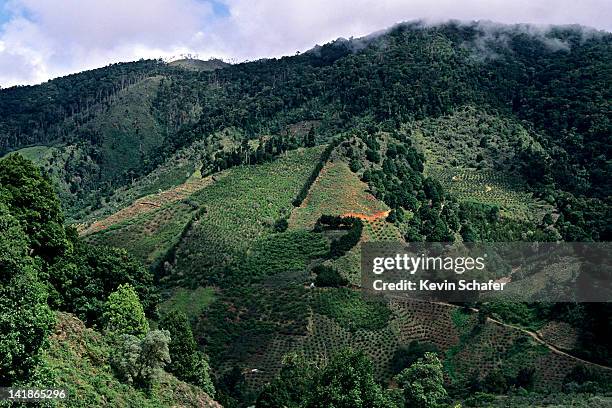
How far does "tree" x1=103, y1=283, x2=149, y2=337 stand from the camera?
31.9 m

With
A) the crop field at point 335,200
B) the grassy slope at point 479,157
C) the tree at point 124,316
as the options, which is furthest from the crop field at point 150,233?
the tree at point 124,316

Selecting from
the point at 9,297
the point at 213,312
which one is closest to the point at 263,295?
the point at 213,312

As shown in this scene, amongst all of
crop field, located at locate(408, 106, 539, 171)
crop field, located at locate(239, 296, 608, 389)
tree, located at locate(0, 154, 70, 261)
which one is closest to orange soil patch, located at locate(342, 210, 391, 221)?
crop field, located at locate(239, 296, 608, 389)

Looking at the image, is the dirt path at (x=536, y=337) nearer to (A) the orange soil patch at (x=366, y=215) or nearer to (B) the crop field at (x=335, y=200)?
(A) the orange soil patch at (x=366, y=215)

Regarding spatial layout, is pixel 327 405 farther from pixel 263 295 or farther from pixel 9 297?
pixel 263 295

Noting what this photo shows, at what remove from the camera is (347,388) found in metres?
28.5

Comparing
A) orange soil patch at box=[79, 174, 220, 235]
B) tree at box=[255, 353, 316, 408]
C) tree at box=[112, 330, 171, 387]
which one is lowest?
tree at box=[255, 353, 316, 408]

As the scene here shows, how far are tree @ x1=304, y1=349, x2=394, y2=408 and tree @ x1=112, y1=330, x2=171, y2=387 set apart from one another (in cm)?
739

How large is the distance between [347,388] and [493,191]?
67.0m

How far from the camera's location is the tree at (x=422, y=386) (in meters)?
34.8

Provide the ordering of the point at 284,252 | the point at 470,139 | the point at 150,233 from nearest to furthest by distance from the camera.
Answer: the point at 284,252 → the point at 150,233 → the point at 470,139

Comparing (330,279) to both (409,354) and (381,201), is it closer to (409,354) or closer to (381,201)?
(409,354)

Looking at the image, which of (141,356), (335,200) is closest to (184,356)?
(141,356)

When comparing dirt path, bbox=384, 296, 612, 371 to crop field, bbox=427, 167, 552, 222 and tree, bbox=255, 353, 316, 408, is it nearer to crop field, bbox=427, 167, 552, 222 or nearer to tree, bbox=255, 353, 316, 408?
tree, bbox=255, 353, 316, 408
